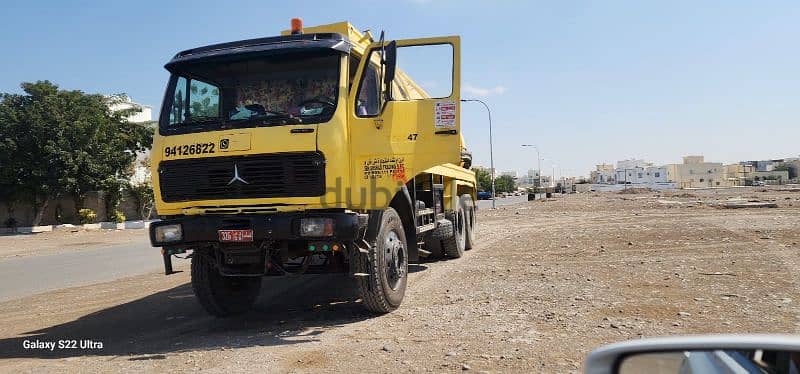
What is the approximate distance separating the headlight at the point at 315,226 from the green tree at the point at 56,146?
28858 mm

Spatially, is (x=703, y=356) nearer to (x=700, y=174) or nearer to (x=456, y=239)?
(x=456, y=239)

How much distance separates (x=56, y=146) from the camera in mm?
29891

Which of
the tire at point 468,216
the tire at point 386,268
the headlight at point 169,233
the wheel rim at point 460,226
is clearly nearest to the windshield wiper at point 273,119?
the headlight at point 169,233

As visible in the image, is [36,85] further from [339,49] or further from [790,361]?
[790,361]

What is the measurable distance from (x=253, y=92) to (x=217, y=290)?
92.4 inches

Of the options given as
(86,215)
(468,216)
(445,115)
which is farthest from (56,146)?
(445,115)

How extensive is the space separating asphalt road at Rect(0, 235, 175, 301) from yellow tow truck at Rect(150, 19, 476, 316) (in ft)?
17.6

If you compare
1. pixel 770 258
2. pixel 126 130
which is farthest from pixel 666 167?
pixel 770 258

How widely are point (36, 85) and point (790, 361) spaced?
123 ft

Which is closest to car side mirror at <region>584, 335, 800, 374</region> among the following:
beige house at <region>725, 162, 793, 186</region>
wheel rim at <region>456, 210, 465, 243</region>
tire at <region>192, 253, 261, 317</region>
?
tire at <region>192, 253, 261, 317</region>

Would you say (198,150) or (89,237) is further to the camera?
(89,237)

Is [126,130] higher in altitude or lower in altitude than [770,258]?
higher

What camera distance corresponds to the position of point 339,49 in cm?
606

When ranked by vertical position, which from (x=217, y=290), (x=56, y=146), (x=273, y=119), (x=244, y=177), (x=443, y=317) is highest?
(x=56, y=146)
